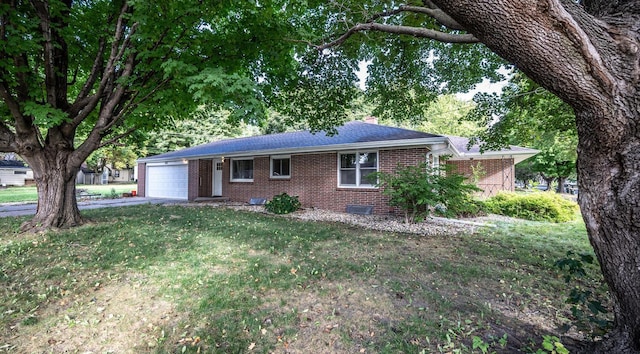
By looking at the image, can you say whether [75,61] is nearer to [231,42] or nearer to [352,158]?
[231,42]

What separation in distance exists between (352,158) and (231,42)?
5968mm

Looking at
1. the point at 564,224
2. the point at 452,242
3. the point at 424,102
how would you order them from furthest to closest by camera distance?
1. the point at 564,224
2. the point at 424,102
3. the point at 452,242

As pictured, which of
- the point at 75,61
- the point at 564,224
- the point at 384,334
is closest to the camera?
the point at 384,334

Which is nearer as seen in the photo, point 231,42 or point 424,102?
point 231,42

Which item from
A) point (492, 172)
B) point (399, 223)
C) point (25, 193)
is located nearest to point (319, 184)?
point (399, 223)

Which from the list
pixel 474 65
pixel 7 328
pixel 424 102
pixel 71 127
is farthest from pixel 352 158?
pixel 7 328

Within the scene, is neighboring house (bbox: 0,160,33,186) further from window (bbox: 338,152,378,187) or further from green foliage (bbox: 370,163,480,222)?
green foliage (bbox: 370,163,480,222)

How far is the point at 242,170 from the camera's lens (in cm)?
1467

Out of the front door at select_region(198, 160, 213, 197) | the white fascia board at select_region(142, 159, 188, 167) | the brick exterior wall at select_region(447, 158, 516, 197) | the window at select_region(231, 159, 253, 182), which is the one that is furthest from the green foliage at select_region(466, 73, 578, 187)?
the white fascia board at select_region(142, 159, 188, 167)

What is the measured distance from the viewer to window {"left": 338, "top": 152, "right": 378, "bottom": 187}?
1070cm

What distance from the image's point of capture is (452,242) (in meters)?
6.52

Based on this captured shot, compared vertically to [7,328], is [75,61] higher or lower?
higher

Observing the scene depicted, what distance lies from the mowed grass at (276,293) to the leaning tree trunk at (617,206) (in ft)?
2.88

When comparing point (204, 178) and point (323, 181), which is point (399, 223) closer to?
point (323, 181)
